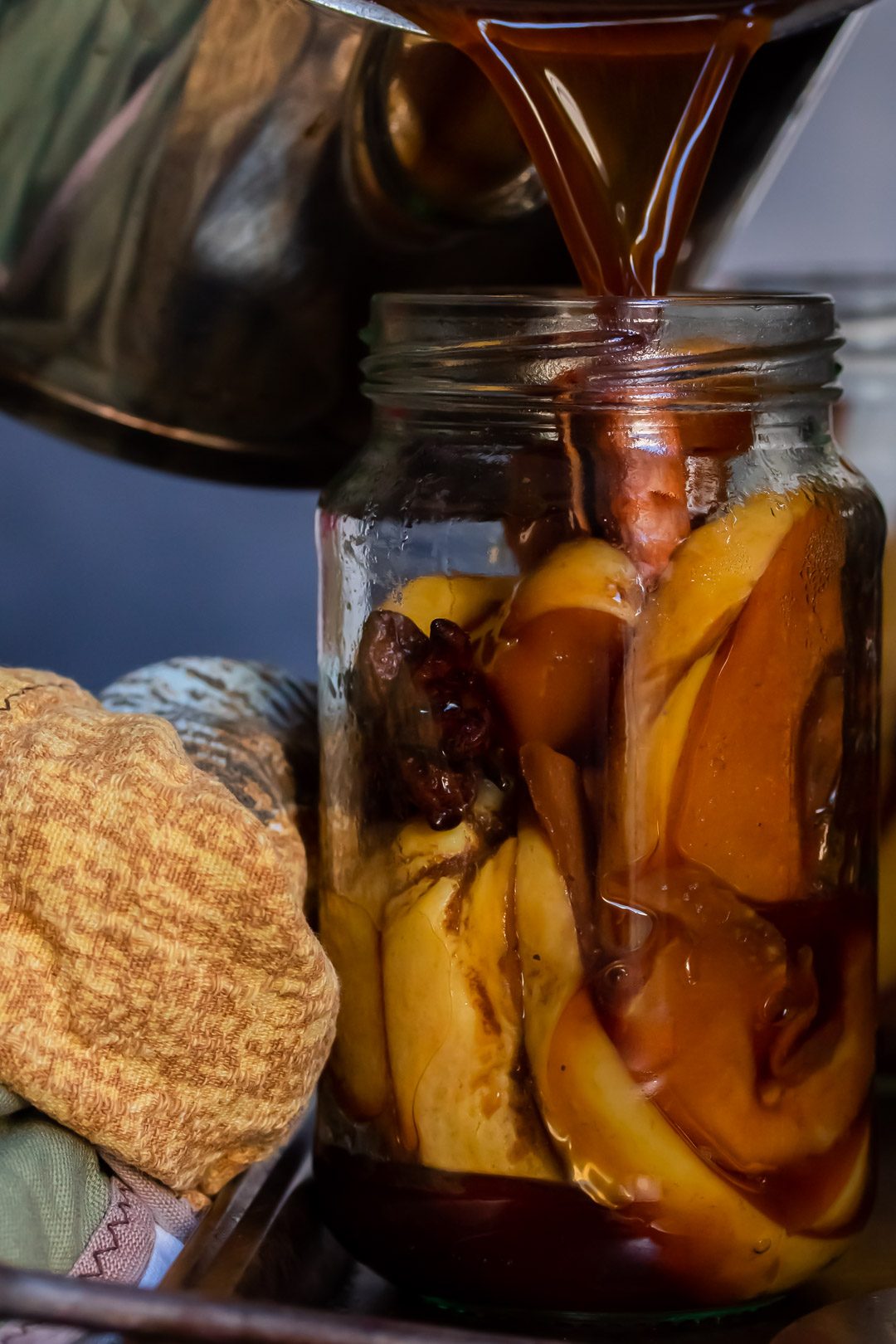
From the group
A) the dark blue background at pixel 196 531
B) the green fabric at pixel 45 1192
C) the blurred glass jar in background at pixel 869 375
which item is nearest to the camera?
the green fabric at pixel 45 1192

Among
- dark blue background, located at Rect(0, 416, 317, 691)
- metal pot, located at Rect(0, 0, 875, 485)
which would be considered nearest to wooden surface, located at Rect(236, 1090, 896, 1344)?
metal pot, located at Rect(0, 0, 875, 485)

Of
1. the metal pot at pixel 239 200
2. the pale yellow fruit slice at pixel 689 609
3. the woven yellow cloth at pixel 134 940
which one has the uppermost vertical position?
the metal pot at pixel 239 200

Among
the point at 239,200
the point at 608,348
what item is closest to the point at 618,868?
the point at 608,348

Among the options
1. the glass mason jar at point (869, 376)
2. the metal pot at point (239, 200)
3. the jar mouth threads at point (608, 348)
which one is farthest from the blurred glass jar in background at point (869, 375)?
the jar mouth threads at point (608, 348)

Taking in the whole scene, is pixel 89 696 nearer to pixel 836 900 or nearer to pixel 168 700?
pixel 168 700

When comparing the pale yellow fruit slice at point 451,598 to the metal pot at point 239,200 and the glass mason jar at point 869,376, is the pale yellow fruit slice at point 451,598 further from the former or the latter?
the glass mason jar at point 869,376

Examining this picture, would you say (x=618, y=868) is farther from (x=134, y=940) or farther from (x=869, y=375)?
(x=869, y=375)

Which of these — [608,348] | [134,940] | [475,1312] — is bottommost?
[475,1312]
